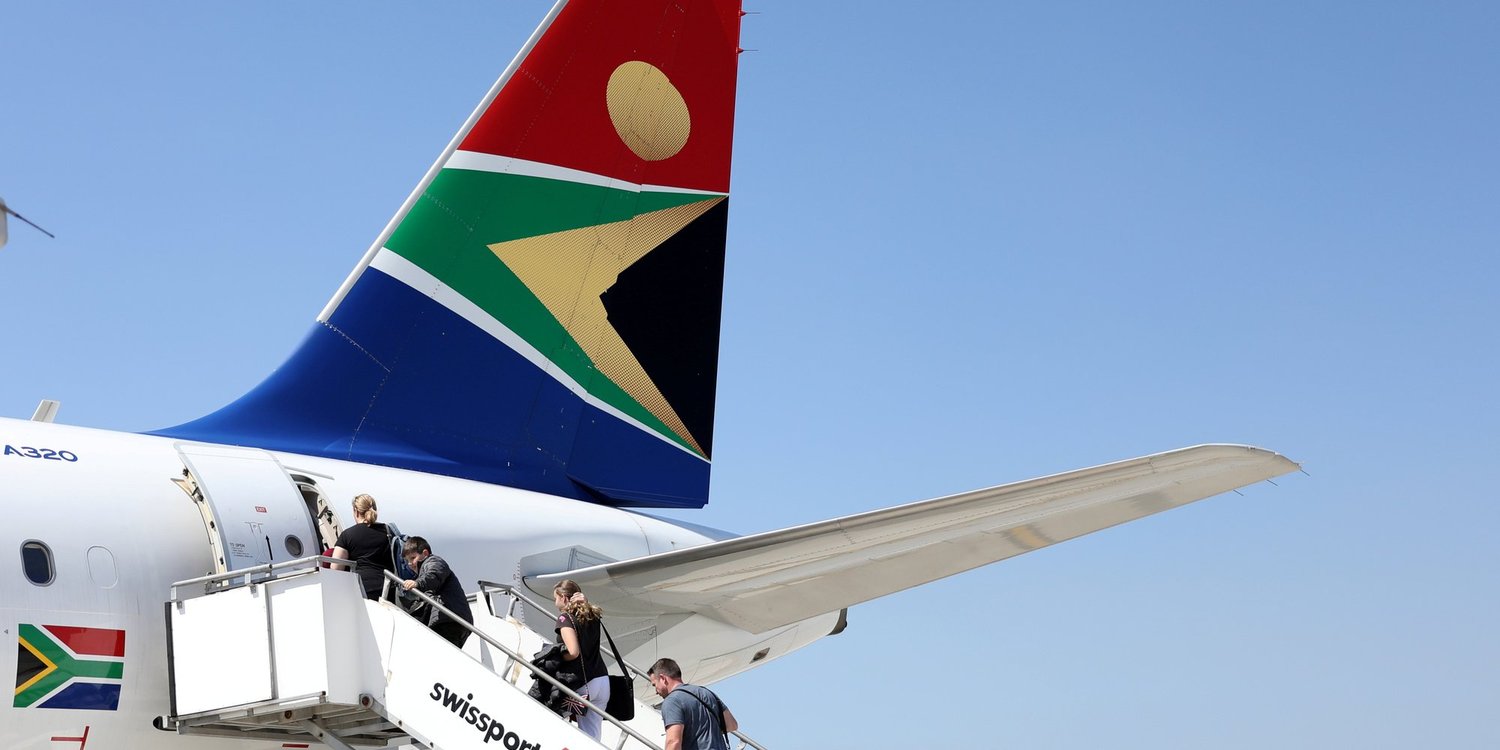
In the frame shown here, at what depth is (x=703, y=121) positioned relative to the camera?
51.8 ft

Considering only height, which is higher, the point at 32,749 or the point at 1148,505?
the point at 1148,505

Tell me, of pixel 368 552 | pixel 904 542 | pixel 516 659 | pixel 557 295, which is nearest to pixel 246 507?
pixel 368 552

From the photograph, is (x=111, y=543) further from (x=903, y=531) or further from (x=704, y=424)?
(x=704, y=424)

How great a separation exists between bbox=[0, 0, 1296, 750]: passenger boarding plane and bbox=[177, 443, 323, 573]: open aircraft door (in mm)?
21

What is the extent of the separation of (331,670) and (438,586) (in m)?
0.93

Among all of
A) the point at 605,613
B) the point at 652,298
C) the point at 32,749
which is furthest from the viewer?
the point at 652,298

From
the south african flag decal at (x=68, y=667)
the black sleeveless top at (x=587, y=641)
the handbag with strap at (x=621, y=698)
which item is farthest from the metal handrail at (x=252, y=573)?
the handbag with strap at (x=621, y=698)

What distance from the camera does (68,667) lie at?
851 cm

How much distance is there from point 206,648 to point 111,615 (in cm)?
58

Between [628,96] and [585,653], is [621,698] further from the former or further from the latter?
[628,96]

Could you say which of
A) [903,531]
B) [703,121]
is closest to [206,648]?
[903,531]

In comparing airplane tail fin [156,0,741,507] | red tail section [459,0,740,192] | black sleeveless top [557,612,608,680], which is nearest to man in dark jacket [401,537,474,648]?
black sleeveless top [557,612,608,680]

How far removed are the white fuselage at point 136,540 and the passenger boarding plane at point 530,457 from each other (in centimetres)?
2

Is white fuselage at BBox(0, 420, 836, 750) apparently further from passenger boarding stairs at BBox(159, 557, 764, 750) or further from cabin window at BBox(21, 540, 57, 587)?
passenger boarding stairs at BBox(159, 557, 764, 750)
